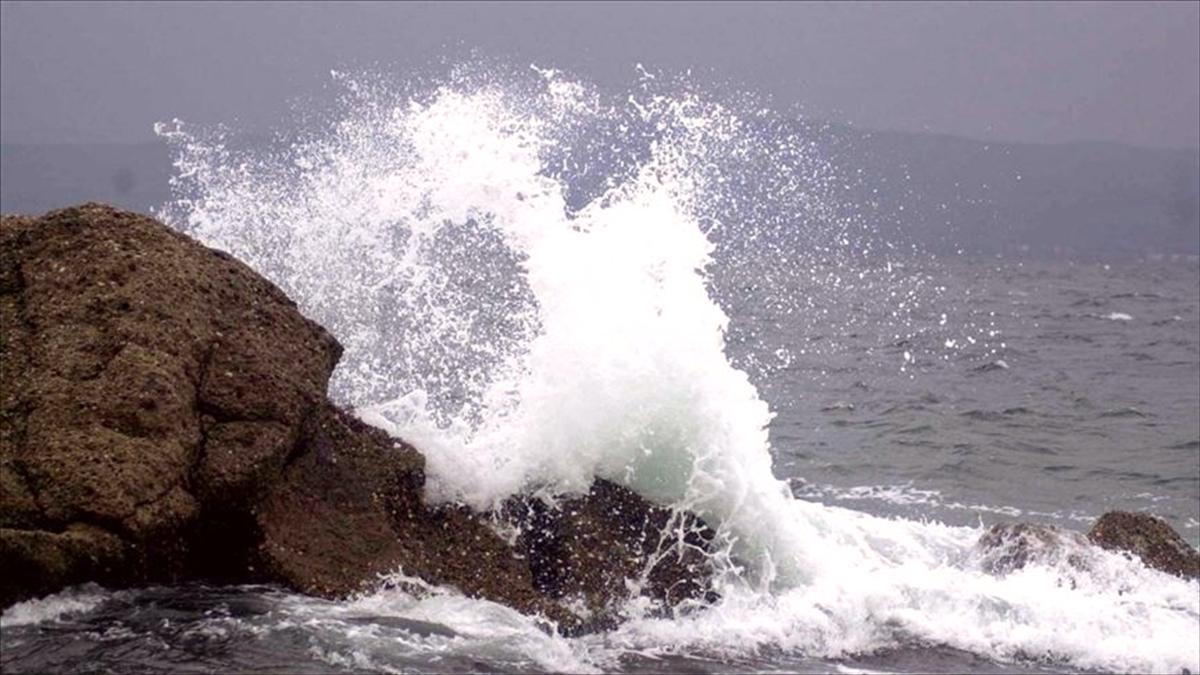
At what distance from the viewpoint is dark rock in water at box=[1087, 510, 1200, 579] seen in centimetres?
1011

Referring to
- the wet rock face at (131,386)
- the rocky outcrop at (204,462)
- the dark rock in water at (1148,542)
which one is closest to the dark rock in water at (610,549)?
the rocky outcrop at (204,462)

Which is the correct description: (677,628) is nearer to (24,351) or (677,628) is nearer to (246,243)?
(24,351)

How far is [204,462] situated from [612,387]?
2.77 m

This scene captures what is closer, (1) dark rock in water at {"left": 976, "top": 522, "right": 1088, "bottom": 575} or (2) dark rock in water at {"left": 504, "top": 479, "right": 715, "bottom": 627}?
(2) dark rock in water at {"left": 504, "top": 479, "right": 715, "bottom": 627}

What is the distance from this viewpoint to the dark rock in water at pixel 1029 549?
31.8ft

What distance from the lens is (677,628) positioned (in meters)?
7.21

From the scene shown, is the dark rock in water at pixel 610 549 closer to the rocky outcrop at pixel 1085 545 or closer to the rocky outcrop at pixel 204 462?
the rocky outcrop at pixel 204 462

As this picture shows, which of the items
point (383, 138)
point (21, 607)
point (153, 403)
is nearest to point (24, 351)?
point (153, 403)

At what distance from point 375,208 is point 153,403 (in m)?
3.36

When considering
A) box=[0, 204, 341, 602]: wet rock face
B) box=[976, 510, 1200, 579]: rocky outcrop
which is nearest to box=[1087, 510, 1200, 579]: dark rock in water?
box=[976, 510, 1200, 579]: rocky outcrop

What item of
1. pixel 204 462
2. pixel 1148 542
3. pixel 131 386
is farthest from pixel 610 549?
pixel 1148 542

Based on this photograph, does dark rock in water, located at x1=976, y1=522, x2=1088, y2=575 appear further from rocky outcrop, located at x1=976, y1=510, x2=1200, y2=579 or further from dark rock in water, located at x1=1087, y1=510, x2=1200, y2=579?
dark rock in water, located at x1=1087, y1=510, x2=1200, y2=579

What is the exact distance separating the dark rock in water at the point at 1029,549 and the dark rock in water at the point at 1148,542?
1.18ft

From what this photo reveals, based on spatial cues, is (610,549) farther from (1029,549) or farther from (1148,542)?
(1148,542)
